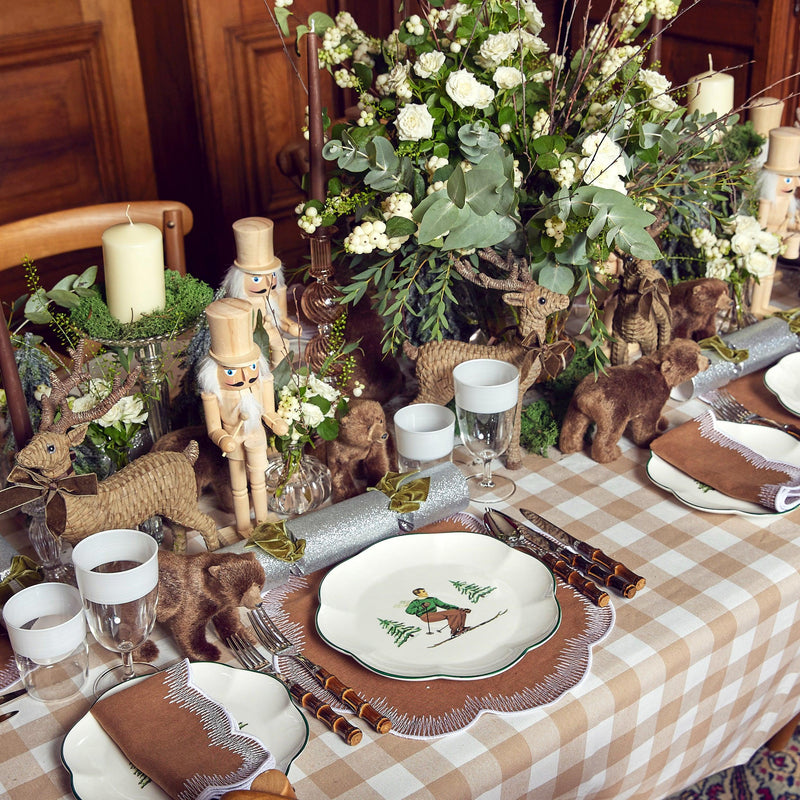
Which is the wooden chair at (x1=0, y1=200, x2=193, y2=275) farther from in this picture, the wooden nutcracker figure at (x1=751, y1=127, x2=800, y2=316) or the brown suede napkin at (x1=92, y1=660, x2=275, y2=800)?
the wooden nutcracker figure at (x1=751, y1=127, x2=800, y2=316)

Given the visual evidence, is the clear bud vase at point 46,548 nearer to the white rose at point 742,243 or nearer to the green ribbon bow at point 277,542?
the green ribbon bow at point 277,542

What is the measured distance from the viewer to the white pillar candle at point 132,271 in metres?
1.12

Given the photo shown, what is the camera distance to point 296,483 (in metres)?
1.19

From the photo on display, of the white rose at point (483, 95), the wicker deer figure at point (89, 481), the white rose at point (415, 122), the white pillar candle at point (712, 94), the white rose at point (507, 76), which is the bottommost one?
the wicker deer figure at point (89, 481)

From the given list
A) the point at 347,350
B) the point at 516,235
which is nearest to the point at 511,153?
the point at 516,235

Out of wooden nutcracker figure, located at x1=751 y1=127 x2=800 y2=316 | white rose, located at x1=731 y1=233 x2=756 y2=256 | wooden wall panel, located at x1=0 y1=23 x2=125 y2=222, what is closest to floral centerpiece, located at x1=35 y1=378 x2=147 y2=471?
white rose, located at x1=731 y1=233 x2=756 y2=256

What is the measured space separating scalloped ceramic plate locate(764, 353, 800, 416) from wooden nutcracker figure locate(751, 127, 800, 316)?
0.19 metres

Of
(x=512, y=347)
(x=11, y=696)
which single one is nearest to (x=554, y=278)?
(x=512, y=347)

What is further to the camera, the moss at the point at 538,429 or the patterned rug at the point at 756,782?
the patterned rug at the point at 756,782

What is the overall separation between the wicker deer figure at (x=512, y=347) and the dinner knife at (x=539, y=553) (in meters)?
0.14

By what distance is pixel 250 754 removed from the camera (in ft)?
2.76

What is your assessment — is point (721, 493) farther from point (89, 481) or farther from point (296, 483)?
point (89, 481)

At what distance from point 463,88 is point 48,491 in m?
0.67

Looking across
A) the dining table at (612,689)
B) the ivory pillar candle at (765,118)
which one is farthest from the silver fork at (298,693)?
the ivory pillar candle at (765,118)
